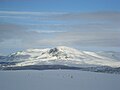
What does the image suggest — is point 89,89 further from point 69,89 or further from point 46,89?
point 46,89

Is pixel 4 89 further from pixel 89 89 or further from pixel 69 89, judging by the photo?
pixel 89 89

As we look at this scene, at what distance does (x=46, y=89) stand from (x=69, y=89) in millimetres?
13447

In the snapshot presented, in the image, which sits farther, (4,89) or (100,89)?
(100,89)

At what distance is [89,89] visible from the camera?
197m

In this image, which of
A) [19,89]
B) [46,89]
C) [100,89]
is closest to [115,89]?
[100,89]

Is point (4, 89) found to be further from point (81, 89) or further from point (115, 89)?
point (115, 89)

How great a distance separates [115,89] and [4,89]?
2556 inches

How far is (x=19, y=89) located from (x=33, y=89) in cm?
965

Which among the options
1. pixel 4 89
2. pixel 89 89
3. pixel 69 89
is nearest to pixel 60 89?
pixel 69 89

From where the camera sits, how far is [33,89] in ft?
626

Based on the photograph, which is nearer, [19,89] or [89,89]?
[19,89]

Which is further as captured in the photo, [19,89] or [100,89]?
[100,89]

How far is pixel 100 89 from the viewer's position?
197 meters

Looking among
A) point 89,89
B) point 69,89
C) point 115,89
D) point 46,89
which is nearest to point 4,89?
point 46,89
